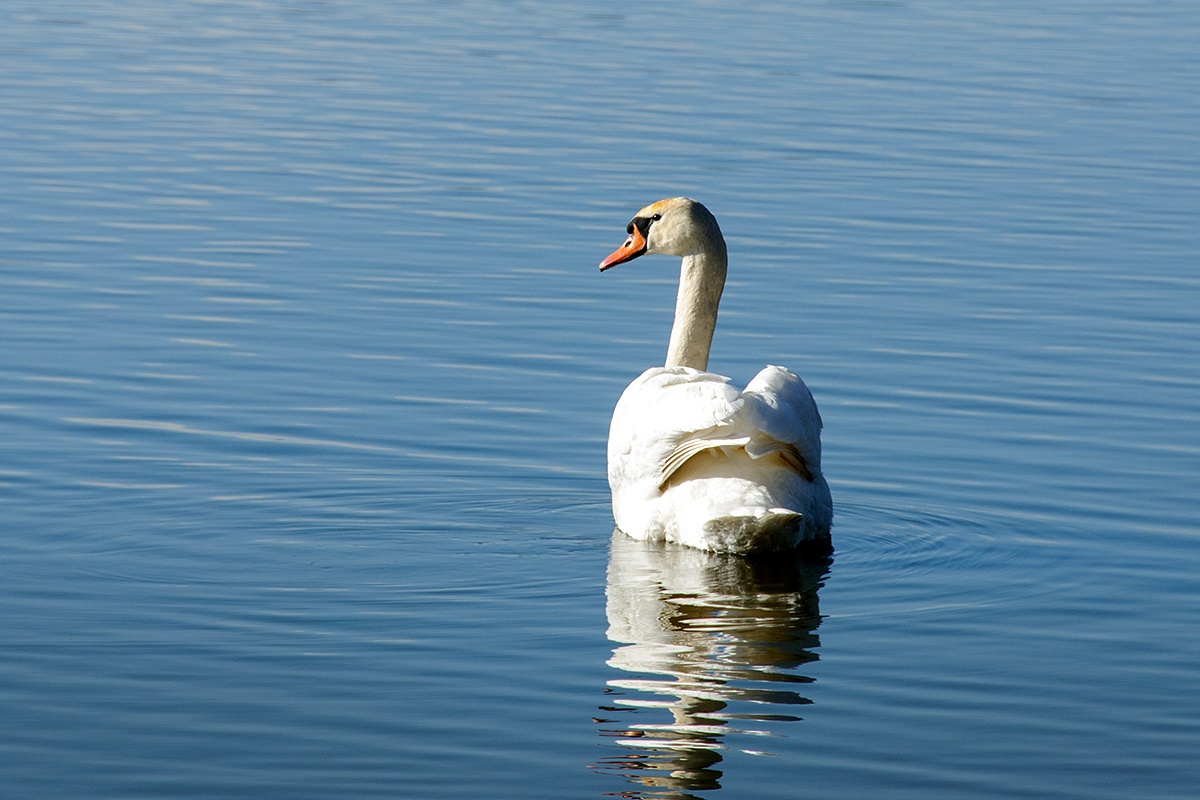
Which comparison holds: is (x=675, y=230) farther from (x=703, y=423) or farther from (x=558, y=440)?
(x=703, y=423)

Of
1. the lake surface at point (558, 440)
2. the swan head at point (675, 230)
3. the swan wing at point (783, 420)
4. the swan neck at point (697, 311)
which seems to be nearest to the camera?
the lake surface at point (558, 440)

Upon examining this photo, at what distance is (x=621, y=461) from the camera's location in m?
10.6

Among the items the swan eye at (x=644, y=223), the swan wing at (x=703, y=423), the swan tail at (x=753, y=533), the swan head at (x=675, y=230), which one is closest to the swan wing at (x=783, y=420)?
the swan wing at (x=703, y=423)

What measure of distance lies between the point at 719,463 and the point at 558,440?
87.4 inches

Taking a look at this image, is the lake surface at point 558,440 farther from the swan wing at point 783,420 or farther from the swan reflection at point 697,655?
the swan wing at point 783,420

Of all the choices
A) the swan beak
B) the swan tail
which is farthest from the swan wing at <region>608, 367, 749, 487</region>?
the swan beak

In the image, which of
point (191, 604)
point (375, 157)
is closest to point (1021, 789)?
point (191, 604)

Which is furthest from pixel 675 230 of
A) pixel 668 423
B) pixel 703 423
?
pixel 703 423

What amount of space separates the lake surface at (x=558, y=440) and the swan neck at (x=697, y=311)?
0.74 meters

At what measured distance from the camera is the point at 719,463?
1023 cm

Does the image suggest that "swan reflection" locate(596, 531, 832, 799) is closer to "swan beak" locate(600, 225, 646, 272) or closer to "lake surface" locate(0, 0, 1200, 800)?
"lake surface" locate(0, 0, 1200, 800)

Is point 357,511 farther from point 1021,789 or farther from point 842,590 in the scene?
point 1021,789

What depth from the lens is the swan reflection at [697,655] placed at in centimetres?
728

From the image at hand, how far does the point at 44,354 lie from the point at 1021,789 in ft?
27.6
